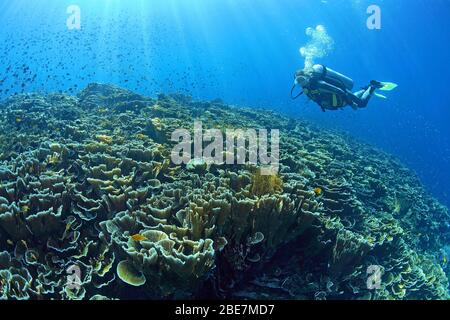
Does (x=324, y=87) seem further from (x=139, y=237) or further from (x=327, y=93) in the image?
(x=139, y=237)

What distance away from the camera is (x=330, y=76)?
8828 mm

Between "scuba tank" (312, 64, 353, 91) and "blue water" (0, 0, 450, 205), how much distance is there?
23.5 meters

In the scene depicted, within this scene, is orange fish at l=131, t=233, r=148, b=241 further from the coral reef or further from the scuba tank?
the scuba tank

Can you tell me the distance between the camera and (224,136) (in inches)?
354

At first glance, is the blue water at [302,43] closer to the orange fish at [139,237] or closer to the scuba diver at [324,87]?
the scuba diver at [324,87]

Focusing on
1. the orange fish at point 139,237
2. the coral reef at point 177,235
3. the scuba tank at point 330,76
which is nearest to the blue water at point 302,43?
the scuba tank at point 330,76

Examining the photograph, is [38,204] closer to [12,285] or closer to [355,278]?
[12,285]

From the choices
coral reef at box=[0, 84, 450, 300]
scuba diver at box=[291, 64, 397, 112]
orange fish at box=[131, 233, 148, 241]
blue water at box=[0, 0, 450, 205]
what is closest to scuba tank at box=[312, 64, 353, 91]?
scuba diver at box=[291, 64, 397, 112]

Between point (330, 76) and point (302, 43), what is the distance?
15381 cm

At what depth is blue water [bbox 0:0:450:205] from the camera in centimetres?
4500

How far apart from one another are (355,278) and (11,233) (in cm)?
514

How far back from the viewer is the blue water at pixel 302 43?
45.0 metres

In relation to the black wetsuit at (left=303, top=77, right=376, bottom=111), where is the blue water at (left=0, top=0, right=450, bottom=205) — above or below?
above
